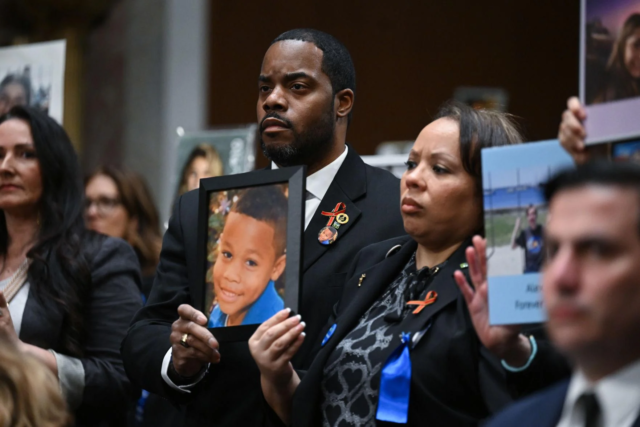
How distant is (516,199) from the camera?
2.34m

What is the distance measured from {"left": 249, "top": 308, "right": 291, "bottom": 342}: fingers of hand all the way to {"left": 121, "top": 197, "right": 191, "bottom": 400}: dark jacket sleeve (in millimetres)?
468

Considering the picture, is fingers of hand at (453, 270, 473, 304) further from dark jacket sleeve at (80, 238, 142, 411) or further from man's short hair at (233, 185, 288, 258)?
dark jacket sleeve at (80, 238, 142, 411)

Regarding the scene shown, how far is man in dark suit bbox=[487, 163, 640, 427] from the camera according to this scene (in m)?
1.67

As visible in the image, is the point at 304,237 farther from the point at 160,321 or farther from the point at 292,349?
the point at 160,321

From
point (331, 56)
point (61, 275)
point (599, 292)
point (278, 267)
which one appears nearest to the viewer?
point (599, 292)

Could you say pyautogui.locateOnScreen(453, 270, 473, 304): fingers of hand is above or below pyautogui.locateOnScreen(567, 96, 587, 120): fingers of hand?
below

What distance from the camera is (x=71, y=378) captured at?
3561 millimetres

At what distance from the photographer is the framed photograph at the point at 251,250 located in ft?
9.14

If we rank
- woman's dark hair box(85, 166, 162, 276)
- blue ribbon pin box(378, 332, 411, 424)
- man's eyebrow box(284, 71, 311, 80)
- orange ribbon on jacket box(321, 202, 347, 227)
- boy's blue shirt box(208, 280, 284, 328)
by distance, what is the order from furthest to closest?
woman's dark hair box(85, 166, 162, 276), man's eyebrow box(284, 71, 311, 80), orange ribbon on jacket box(321, 202, 347, 227), boy's blue shirt box(208, 280, 284, 328), blue ribbon pin box(378, 332, 411, 424)

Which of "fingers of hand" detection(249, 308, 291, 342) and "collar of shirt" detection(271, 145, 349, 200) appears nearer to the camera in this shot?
"fingers of hand" detection(249, 308, 291, 342)

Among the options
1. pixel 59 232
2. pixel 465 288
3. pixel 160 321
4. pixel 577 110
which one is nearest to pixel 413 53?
pixel 59 232

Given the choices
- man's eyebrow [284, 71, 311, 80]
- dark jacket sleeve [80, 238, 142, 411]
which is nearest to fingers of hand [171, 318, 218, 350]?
dark jacket sleeve [80, 238, 142, 411]

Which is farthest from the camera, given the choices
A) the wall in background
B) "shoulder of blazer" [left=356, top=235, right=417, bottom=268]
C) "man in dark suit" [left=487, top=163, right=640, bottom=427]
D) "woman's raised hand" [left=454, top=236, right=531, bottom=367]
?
the wall in background

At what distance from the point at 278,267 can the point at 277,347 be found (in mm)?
231
